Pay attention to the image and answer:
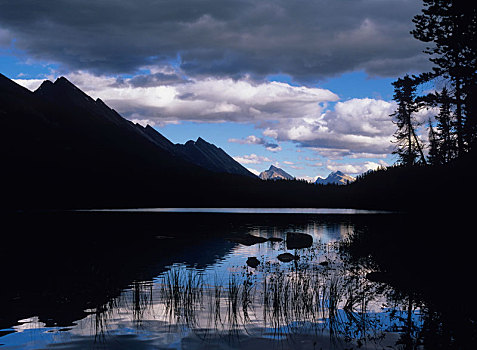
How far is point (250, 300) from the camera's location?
1786cm

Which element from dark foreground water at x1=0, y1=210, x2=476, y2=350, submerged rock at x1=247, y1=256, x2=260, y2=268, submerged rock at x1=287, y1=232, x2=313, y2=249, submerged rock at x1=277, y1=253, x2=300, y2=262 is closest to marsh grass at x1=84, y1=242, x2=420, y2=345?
dark foreground water at x1=0, y1=210, x2=476, y2=350

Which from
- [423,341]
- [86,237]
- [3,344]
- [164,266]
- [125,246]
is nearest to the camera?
[423,341]

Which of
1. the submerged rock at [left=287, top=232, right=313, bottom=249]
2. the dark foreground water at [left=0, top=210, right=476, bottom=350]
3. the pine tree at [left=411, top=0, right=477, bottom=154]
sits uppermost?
the pine tree at [left=411, top=0, right=477, bottom=154]

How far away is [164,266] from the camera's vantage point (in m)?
28.5

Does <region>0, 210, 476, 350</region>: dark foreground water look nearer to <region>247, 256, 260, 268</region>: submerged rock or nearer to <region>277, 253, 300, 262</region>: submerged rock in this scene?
<region>277, 253, 300, 262</region>: submerged rock

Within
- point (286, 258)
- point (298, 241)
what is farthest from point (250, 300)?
point (298, 241)

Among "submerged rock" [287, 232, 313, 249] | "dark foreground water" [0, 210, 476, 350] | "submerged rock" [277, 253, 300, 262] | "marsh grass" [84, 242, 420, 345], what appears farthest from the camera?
"submerged rock" [287, 232, 313, 249]


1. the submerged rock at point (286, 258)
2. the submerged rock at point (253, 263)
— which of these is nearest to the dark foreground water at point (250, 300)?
the submerged rock at point (286, 258)

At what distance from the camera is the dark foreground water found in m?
13.1

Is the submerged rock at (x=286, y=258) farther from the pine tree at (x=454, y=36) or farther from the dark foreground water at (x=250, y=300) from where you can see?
the pine tree at (x=454, y=36)

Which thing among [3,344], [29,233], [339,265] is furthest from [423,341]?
[29,233]

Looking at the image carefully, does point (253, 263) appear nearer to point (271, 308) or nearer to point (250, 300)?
point (250, 300)

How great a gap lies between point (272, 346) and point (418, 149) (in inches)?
2725

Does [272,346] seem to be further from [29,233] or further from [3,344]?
[29,233]
